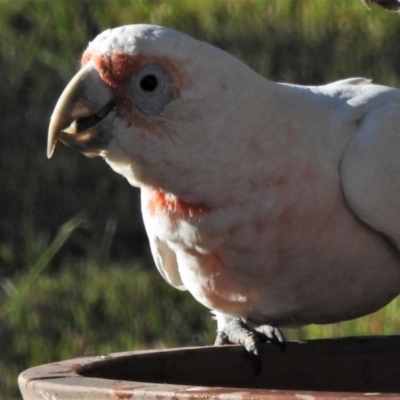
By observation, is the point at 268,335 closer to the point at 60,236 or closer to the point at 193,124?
the point at 193,124

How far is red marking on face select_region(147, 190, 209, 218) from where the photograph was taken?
1979mm

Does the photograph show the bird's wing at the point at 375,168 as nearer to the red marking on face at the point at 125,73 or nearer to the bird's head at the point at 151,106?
the bird's head at the point at 151,106

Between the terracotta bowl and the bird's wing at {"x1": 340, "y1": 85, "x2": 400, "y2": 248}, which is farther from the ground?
the bird's wing at {"x1": 340, "y1": 85, "x2": 400, "y2": 248}

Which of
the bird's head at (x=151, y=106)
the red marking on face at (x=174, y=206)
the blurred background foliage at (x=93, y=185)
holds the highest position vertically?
the bird's head at (x=151, y=106)

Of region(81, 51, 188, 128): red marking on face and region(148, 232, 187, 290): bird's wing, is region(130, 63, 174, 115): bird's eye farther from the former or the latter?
region(148, 232, 187, 290): bird's wing

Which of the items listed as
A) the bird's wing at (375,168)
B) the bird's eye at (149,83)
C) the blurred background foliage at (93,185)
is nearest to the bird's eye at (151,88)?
the bird's eye at (149,83)

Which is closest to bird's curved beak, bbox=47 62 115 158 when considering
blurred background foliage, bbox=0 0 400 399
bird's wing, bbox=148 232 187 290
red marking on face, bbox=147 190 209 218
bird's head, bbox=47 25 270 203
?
bird's head, bbox=47 25 270 203

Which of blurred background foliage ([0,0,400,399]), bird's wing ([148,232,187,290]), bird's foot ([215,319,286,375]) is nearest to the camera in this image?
bird's foot ([215,319,286,375])

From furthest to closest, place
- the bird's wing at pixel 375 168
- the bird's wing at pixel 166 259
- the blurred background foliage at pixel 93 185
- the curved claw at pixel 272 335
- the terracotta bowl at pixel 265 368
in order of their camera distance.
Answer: the blurred background foliage at pixel 93 185
the bird's wing at pixel 166 259
the bird's wing at pixel 375 168
the curved claw at pixel 272 335
the terracotta bowl at pixel 265 368

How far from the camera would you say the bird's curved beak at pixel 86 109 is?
1861 mm

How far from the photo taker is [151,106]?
6.19ft

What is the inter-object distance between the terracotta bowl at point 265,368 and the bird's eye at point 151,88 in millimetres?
408

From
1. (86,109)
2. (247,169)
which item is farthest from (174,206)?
(86,109)

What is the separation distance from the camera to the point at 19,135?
4.37 metres
